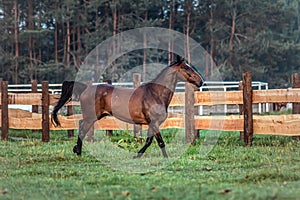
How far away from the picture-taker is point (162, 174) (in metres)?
7.05

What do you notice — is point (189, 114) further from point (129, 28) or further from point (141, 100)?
point (129, 28)

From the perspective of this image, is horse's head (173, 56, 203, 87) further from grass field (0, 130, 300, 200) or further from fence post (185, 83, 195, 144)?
fence post (185, 83, 195, 144)

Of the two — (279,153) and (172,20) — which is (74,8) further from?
(279,153)

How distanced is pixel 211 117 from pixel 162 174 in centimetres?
434

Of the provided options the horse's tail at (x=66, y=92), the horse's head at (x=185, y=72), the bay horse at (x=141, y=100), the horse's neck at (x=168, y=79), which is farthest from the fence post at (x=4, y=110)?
the horse's head at (x=185, y=72)

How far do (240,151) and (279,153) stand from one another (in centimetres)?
72

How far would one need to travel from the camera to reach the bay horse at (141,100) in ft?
30.7

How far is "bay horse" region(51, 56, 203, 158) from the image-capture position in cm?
935

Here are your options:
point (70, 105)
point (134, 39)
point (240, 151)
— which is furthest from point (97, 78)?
point (240, 151)

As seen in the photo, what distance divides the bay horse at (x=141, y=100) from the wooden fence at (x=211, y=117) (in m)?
1.47

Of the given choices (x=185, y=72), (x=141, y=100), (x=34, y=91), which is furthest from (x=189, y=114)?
(x=34, y=91)

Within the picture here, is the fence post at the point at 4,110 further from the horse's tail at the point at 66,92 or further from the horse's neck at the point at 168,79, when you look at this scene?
the horse's neck at the point at 168,79

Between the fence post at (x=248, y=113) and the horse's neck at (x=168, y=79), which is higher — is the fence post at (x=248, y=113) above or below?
below

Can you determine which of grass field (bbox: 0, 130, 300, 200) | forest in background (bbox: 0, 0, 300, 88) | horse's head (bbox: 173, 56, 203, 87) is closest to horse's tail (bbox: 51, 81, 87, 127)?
grass field (bbox: 0, 130, 300, 200)
